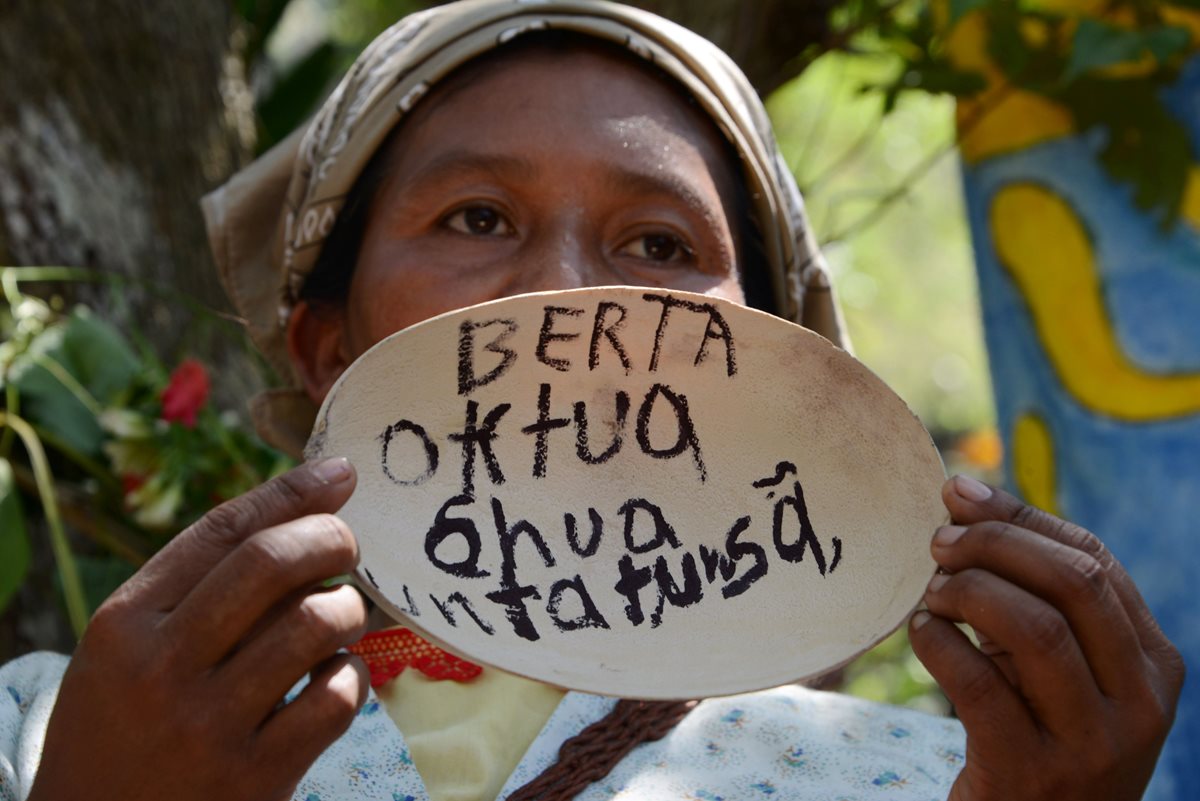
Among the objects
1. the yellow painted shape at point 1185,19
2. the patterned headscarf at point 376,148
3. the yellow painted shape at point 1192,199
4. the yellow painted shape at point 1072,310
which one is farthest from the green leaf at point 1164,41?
the patterned headscarf at point 376,148

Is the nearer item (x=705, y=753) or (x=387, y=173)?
(x=705, y=753)

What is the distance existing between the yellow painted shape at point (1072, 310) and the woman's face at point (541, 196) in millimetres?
1069

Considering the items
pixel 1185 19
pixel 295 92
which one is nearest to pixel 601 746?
pixel 1185 19

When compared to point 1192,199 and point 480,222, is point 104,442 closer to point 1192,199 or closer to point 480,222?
point 480,222

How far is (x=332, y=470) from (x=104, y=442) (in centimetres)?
120

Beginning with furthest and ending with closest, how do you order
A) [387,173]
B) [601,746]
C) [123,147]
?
[123,147] < [387,173] < [601,746]

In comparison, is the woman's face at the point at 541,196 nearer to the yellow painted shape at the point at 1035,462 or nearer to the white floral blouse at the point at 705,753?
the white floral blouse at the point at 705,753

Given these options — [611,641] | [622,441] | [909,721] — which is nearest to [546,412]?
[622,441]

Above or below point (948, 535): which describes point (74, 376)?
below

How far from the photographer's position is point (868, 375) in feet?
3.34

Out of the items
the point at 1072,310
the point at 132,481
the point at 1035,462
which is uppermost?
the point at 1072,310

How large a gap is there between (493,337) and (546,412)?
0.28 ft

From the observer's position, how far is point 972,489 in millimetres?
971

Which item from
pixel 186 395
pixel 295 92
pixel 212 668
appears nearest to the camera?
pixel 212 668
